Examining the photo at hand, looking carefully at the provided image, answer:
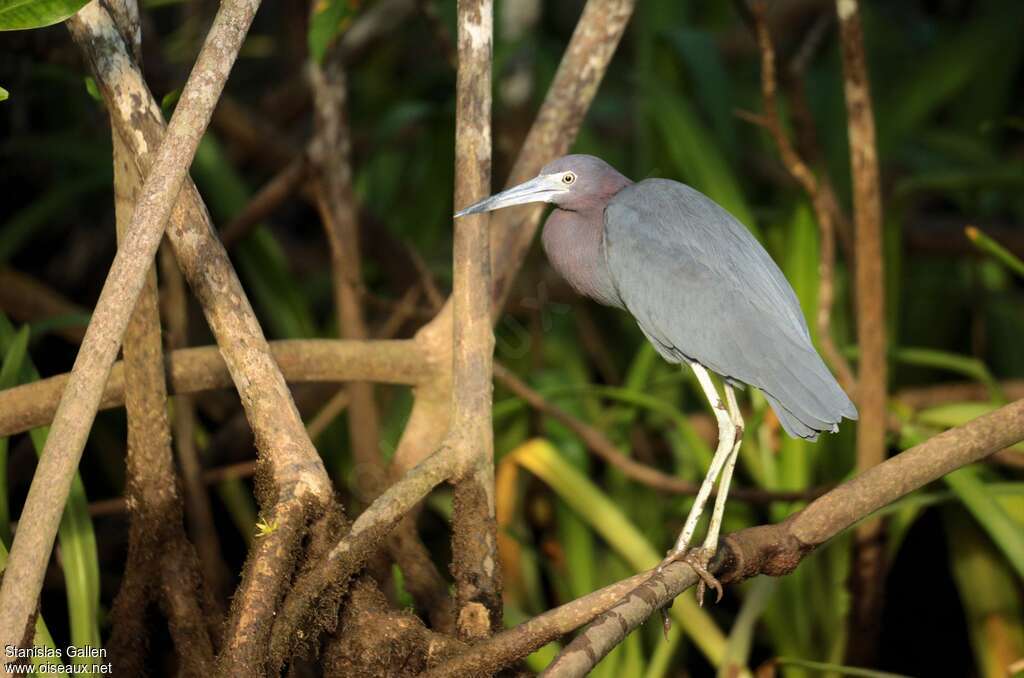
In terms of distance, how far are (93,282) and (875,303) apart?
10.7 ft

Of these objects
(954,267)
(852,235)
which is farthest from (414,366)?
(954,267)

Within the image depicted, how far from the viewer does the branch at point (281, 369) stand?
2.46m

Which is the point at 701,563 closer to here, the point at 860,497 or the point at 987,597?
the point at 860,497

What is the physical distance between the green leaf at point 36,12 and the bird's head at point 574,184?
110cm

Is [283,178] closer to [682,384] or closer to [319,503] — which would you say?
[682,384]

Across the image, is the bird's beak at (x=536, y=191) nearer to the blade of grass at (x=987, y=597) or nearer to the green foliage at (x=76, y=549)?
the green foliage at (x=76, y=549)

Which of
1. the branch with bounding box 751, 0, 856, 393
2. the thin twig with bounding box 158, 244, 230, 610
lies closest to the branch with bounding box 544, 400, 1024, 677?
the branch with bounding box 751, 0, 856, 393

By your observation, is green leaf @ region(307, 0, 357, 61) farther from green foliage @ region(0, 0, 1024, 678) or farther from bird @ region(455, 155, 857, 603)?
bird @ region(455, 155, 857, 603)

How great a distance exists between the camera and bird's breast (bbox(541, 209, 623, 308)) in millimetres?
2688

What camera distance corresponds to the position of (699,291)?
248cm

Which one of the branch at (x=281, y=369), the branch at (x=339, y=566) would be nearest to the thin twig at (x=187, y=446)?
the branch at (x=281, y=369)

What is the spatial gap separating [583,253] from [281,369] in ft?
2.44

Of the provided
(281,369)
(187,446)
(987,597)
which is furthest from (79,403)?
(987,597)

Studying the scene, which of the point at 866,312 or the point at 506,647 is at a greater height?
the point at 866,312
